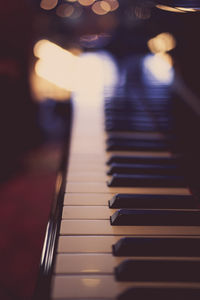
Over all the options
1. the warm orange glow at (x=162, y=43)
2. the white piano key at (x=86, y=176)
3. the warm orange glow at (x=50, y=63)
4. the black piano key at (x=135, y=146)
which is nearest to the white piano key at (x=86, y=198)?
the white piano key at (x=86, y=176)

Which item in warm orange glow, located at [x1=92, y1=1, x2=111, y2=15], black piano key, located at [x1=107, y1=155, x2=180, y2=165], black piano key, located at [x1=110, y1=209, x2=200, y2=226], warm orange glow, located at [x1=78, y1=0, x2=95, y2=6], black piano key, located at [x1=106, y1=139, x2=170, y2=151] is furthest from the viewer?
warm orange glow, located at [x1=78, y1=0, x2=95, y2=6]

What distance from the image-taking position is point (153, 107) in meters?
1.90

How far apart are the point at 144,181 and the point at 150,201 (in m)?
0.16

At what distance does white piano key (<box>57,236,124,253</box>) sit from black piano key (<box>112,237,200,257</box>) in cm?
3

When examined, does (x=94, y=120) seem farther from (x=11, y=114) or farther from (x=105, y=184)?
(x=11, y=114)

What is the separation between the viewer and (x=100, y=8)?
28.7 feet

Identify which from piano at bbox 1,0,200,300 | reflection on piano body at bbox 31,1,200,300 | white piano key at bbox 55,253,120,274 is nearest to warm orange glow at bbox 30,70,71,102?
piano at bbox 1,0,200,300

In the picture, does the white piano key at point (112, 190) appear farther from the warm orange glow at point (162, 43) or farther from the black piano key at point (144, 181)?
the warm orange glow at point (162, 43)

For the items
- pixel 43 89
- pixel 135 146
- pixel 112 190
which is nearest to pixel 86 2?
pixel 43 89

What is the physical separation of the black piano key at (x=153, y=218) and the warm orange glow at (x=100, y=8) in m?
8.34

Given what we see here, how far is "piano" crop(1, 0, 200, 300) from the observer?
2.65 ft

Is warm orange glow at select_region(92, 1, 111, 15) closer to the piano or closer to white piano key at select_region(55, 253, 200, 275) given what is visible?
the piano

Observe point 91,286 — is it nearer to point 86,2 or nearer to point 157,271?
point 157,271

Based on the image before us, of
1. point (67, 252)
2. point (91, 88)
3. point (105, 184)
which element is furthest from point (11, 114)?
point (67, 252)
